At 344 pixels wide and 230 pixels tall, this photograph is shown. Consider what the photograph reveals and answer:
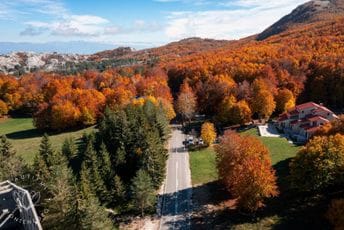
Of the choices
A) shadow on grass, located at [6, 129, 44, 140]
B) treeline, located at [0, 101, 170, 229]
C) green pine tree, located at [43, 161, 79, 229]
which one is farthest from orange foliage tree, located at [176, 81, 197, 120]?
green pine tree, located at [43, 161, 79, 229]

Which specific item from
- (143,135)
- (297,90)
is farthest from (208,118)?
(143,135)

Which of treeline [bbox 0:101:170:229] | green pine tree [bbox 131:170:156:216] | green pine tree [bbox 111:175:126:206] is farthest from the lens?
green pine tree [bbox 111:175:126:206]

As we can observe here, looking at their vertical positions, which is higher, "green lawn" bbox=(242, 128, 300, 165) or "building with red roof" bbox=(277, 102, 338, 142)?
"building with red roof" bbox=(277, 102, 338, 142)

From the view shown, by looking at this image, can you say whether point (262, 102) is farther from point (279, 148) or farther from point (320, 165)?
point (320, 165)

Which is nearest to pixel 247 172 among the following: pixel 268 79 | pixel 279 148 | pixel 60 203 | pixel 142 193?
pixel 142 193

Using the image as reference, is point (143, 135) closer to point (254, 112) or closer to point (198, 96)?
point (254, 112)

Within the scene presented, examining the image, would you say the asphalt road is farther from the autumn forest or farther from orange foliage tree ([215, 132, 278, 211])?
orange foliage tree ([215, 132, 278, 211])
